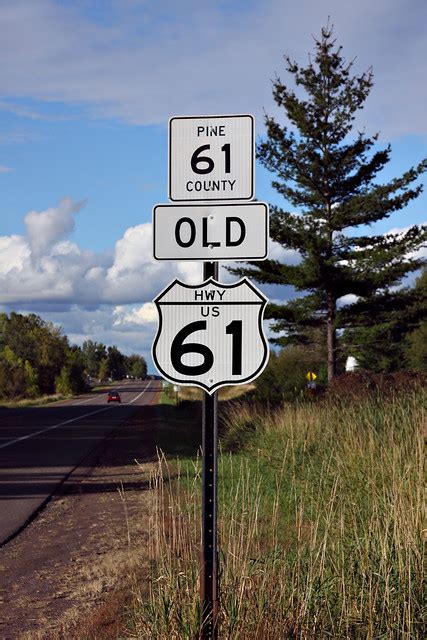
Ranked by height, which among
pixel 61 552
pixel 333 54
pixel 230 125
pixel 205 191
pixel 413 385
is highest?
pixel 333 54

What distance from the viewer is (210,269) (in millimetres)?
5191

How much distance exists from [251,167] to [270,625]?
2556 mm

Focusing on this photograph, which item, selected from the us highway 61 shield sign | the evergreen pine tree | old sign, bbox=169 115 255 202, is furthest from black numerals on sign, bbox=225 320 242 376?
the evergreen pine tree

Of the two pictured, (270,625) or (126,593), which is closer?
(270,625)

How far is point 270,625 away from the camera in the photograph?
4.73m

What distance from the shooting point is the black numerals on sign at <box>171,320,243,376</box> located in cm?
500

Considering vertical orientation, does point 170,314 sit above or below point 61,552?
above

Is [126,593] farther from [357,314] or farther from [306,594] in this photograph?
[357,314]

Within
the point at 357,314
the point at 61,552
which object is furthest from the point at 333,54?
the point at 61,552

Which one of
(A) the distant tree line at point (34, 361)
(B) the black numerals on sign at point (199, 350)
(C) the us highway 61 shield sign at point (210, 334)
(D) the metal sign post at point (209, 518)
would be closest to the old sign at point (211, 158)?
(C) the us highway 61 shield sign at point (210, 334)

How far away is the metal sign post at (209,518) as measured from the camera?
4.81m

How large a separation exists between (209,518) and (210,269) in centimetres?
142

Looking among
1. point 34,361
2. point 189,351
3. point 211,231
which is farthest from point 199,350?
point 34,361

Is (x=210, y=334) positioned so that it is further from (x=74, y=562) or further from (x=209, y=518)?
(x=74, y=562)
